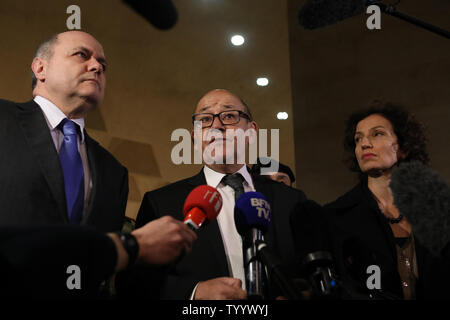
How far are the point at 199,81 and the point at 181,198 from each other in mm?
2113

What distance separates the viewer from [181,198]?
1.92 m

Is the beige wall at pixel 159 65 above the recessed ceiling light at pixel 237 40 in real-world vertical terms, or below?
below

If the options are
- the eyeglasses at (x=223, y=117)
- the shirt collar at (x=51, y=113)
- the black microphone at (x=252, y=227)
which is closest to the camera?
the black microphone at (x=252, y=227)

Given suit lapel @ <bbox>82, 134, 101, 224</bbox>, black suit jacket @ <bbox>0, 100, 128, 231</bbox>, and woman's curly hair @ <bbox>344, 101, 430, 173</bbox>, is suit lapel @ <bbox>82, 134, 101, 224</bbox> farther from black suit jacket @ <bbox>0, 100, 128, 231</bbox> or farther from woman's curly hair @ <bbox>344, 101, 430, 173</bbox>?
woman's curly hair @ <bbox>344, 101, 430, 173</bbox>

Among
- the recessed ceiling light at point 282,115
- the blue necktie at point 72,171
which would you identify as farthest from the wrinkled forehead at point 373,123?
the recessed ceiling light at point 282,115

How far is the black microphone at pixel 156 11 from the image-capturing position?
184 cm

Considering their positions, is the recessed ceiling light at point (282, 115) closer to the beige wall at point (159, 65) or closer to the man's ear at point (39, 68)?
the beige wall at point (159, 65)

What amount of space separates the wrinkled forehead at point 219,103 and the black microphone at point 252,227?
872 millimetres

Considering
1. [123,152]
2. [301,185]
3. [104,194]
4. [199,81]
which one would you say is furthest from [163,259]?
[301,185]

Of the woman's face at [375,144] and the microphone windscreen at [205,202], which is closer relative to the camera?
the microphone windscreen at [205,202]

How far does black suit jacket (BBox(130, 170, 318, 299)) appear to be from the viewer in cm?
159

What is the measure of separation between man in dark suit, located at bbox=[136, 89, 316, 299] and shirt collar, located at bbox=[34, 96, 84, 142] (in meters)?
0.51

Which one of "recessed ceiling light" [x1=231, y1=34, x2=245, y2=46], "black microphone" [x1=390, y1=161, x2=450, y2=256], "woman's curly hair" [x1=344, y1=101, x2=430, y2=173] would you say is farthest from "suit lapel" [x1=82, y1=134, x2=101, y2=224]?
"recessed ceiling light" [x1=231, y1=34, x2=245, y2=46]

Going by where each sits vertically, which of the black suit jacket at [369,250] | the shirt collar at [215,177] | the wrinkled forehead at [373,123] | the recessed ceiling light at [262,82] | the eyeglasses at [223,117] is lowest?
the black suit jacket at [369,250]
